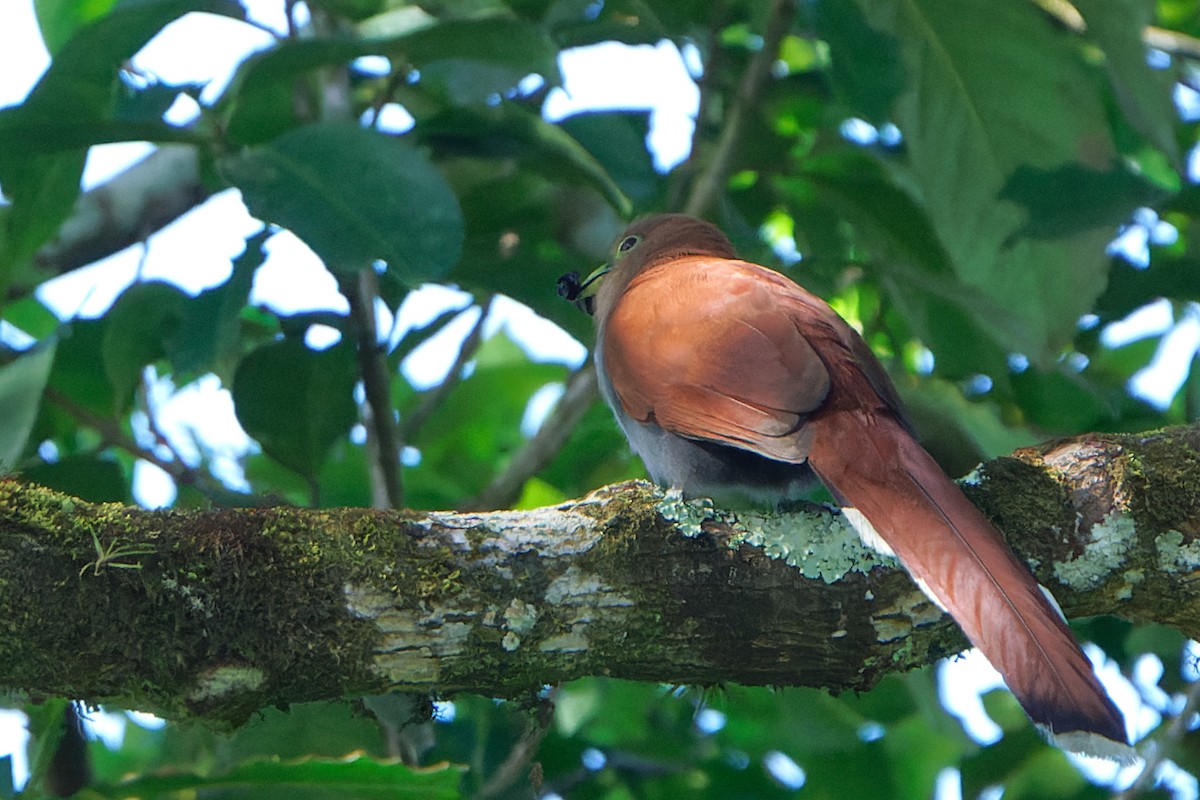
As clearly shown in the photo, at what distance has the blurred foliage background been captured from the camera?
3379 millimetres

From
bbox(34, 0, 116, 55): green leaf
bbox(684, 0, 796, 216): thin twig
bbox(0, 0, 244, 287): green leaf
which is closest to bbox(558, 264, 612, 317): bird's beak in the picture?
bbox(684, 0, 796, 216): thin twig

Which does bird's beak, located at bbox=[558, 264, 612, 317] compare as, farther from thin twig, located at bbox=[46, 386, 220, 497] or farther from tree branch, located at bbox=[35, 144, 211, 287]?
tree branch, located at bbox=[35, 144, 211, 287]

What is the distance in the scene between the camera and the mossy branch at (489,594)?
2236 millimetres

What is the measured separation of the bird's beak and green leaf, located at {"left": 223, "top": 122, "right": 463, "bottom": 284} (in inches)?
26.8

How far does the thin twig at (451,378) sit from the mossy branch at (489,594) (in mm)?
2024

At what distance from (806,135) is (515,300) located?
210cm

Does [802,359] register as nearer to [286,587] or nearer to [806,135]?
[286,587]

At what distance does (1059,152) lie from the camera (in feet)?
12.2

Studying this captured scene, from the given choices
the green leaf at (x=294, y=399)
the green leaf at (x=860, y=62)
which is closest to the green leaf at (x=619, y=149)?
the green leaf at (x=860, y=62)

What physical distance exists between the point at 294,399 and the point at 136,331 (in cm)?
52

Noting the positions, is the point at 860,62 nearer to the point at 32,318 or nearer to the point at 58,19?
the point at 58,19

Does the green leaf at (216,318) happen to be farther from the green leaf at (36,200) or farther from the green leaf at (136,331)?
the green leaf at (36,200)

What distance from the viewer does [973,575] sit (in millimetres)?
2330

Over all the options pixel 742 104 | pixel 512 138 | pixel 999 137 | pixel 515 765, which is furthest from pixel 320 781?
pixel 999 137
